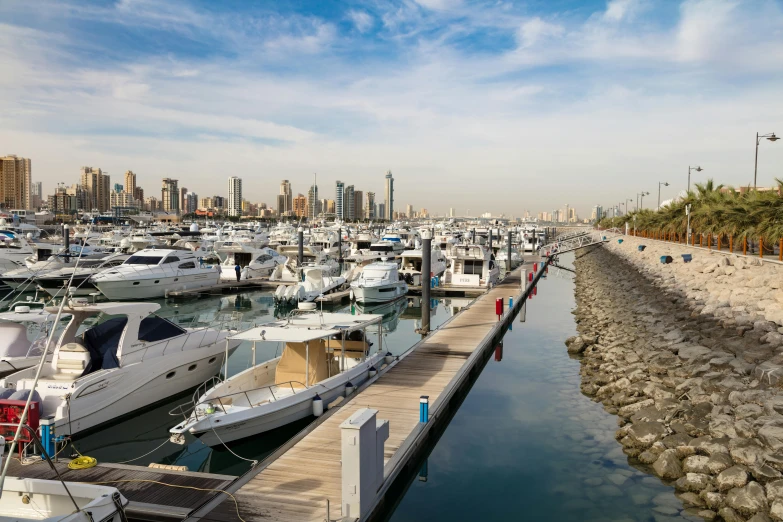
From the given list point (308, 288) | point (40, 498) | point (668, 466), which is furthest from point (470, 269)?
point (40, 498)

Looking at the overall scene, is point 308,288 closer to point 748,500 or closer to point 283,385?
point 283,385

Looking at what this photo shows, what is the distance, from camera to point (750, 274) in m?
27.5

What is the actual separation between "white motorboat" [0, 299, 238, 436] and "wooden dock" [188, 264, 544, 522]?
14.4ft

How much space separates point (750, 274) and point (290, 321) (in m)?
23.3

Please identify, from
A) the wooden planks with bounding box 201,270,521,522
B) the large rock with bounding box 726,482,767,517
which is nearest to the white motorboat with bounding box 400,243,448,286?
the wooden planks with bounding box 201,270,521,522

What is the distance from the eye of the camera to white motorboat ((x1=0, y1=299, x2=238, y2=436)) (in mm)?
13109

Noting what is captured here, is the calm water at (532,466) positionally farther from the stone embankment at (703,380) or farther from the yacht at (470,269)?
the yacht at (470,269)

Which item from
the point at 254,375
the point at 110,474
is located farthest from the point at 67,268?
the point at 110,474

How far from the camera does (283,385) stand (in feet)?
46.4

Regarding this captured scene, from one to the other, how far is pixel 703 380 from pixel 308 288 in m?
24.0

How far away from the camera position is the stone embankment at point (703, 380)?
34.2 ft

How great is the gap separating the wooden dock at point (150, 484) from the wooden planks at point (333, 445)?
1.92 ft

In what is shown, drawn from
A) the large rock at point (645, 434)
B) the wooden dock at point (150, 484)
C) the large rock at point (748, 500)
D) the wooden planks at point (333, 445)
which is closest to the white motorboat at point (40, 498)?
the wooden dock at point (150, 484)

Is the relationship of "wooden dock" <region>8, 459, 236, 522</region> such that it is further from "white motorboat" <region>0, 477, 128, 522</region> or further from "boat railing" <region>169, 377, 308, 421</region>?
"boat railing" <region>169, 377, 308, 421</region>
